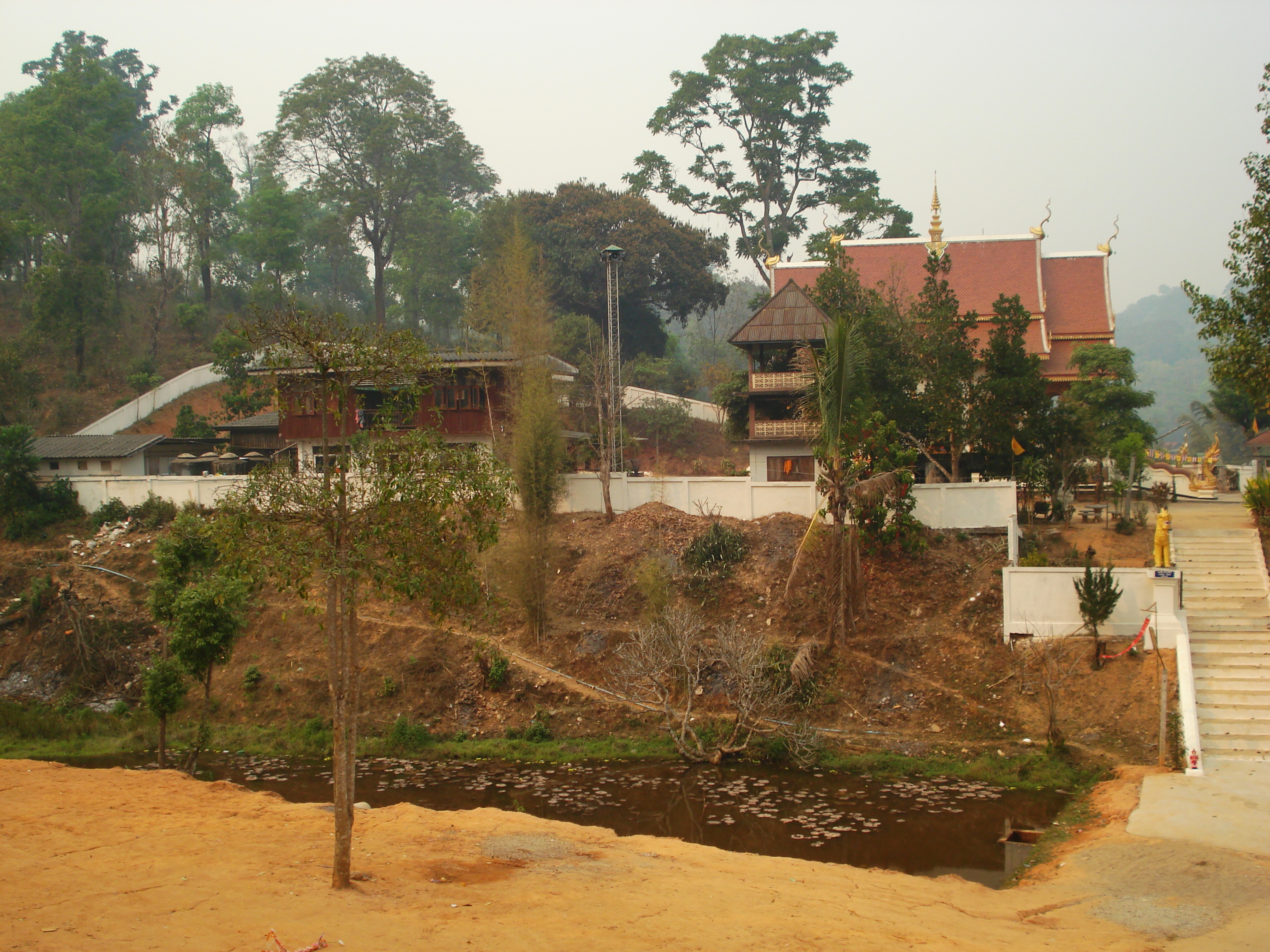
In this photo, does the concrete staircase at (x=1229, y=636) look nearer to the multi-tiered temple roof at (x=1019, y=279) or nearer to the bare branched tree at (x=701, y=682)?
the bare branched tree at (x=701, y=682)

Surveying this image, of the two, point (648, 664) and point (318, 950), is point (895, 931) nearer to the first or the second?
point (318, 950)

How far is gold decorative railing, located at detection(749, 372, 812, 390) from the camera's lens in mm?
24516

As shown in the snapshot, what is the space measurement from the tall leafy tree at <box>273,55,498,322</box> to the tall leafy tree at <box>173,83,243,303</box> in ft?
14.1

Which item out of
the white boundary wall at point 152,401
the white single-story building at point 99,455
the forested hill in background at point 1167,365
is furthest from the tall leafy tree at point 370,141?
the forested hill in background at point 1167,365

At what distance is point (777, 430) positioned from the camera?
2464 cm

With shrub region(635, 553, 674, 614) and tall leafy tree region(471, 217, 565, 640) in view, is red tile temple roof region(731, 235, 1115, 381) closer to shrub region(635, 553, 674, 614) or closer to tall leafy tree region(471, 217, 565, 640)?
tall leafy tree region(471, 217, 565, 640)

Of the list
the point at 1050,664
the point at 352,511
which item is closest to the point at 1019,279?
the point at 1050,664

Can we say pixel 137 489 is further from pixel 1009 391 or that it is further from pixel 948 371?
pixel 1009 391

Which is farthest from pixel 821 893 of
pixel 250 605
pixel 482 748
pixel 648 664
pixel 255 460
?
pixel 255 460

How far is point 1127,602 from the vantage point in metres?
16.1

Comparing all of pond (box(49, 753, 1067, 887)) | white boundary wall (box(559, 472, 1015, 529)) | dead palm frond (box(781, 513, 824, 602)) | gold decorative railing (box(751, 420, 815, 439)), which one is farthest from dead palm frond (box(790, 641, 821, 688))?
gold decorative railing (box(751, 420, 815, 439))

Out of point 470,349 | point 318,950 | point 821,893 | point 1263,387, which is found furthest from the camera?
point 470,349

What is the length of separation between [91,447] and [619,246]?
69.4 feet

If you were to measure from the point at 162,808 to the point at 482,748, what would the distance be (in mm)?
5504
